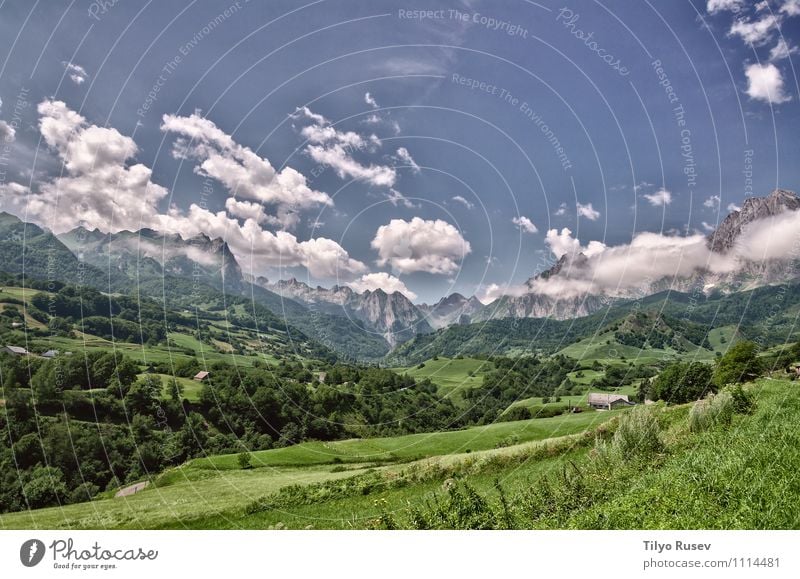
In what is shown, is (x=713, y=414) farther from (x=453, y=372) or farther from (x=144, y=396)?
(x=453, y=372)

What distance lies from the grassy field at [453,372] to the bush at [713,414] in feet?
289

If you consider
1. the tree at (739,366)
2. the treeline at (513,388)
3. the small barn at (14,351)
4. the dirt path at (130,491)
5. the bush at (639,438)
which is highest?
the small barn at (14,351)

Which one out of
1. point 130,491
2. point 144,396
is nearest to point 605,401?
point 130,491

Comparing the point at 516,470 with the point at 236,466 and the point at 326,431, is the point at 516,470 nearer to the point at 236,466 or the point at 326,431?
the point at 236,466

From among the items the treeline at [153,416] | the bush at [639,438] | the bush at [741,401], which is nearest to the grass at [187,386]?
the treeline at [153,416]

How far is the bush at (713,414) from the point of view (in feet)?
42.3

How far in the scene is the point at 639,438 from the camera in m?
11.3

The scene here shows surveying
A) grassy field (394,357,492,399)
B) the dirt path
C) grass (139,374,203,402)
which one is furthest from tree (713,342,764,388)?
grassy field (394,357,492,399)

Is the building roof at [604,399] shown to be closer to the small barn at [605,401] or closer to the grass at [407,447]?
the small barn at [605,401]

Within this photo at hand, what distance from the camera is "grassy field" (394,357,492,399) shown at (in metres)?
106

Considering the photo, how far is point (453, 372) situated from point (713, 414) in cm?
11810

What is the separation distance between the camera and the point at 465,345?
173250 mm
